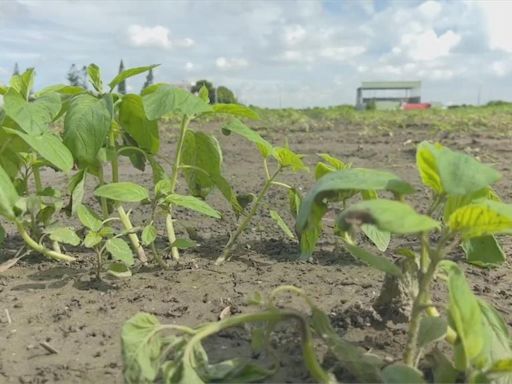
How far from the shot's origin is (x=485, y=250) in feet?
5.23

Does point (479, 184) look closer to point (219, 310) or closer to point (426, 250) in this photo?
point (426, 250)

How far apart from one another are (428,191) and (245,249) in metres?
1.70

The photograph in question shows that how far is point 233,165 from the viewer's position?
5223 millimetres

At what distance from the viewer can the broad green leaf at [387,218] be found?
2.98 ft

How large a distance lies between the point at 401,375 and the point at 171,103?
97 cm

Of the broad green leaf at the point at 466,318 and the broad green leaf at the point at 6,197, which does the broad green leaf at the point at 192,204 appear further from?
the broad green leaf at the point at 466,318

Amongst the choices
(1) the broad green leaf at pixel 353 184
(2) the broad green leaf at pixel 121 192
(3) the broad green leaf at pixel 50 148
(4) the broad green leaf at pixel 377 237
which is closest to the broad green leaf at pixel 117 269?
(2) the broad green leaf at pixel 121 192

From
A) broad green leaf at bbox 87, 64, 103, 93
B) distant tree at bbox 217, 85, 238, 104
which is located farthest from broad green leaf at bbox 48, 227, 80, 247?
distant tree at bbox 217, 85, 238, 104

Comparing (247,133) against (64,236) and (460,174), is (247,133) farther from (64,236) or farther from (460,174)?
(460,174)

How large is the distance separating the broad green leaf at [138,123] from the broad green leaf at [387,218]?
1198mm

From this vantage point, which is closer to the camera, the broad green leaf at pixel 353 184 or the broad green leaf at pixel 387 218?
the broad green leaf at pixel 387 218

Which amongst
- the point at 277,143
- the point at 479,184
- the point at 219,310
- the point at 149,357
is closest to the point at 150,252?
the point at 219,310

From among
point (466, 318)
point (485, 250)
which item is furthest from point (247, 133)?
point (466, 318)

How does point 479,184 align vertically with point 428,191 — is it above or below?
above
